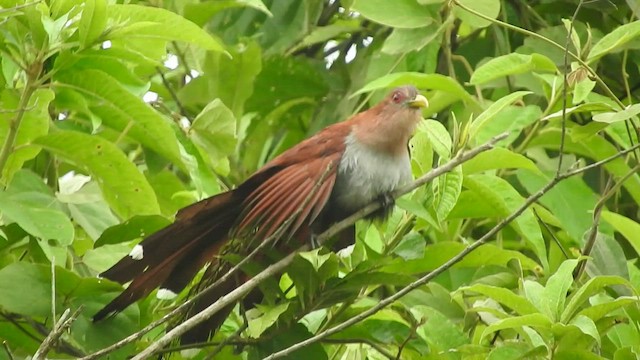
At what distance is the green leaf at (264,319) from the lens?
3.01 m

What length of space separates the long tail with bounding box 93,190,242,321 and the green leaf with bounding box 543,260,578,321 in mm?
829

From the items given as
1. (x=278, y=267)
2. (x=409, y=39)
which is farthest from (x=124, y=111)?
(x=409, y=39)

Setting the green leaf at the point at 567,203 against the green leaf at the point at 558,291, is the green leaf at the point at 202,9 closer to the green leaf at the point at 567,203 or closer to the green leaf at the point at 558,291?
the green leaf at the point at 567,203

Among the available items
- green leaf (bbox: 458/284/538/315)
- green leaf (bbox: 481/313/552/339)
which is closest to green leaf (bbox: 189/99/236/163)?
green leaf (bbox: 458/284/538/315)

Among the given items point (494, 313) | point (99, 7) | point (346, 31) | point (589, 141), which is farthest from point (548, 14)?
point (99, 7)

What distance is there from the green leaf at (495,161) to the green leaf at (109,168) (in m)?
0.85

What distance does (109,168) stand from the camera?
10.6 feet

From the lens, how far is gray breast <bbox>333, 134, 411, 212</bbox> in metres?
3.54

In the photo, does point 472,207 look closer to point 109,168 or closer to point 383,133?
point 383,133

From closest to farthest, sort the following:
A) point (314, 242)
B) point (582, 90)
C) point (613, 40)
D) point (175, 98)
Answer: point (314, 242) → point (582, 90) → point (613, 40) → point (175, 98)

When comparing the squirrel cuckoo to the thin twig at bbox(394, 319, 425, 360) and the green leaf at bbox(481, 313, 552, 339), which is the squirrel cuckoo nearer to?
the thin twig at bbox(394, 319, 425, 360)

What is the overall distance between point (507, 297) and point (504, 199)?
1.53 feet

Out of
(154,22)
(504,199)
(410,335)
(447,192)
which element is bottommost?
Result: (410,335)

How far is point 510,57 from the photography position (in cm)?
364
